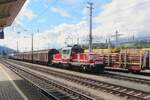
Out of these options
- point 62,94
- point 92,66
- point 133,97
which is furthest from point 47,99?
point 92,66

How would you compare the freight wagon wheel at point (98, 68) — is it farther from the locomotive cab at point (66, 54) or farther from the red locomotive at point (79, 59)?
the locomotive cab at point (66, 54)

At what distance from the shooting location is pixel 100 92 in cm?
1741

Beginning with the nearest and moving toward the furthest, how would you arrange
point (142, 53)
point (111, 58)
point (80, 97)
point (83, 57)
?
point (80, 97)
point (142, 53)
point (83, 57)
point (111, 58)

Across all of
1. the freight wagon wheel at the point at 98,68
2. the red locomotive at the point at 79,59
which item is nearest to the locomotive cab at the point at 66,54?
the red locomotive at the point at 79,59

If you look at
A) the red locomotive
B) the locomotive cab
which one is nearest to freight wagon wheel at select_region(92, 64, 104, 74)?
the red locomotive

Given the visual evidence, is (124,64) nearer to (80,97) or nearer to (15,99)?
(80,97)

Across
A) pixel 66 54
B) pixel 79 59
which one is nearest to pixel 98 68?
pixel 79 59

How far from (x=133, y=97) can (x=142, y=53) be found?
56.3 ft

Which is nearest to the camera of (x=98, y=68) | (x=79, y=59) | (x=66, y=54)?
(x=98, y=68)

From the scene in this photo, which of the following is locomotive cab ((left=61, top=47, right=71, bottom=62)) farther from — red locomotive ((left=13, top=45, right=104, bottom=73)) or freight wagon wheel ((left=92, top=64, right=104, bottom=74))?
freight wagon wheel ((left=92, top=64, right=104, bottom=74))

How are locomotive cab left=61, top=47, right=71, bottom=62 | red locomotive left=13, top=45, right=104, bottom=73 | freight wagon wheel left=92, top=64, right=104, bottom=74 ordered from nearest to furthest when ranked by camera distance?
1. freight wagon wheel left=92, top=64, right=104, bottom=74
2. red locomotive left=13, top=45, right=104, bottom=73
3. locomotive cab left=61, top=47, right=71, bottom=62

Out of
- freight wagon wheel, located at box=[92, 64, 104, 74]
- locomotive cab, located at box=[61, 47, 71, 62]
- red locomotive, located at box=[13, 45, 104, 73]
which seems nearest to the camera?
freight wagon wheel, located at box=[92, 64, 104, 74]

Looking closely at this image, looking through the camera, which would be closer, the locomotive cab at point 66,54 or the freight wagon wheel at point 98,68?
the freight wagon wheel at point 98,68

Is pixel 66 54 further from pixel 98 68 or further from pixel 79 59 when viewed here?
pixel 98 68
